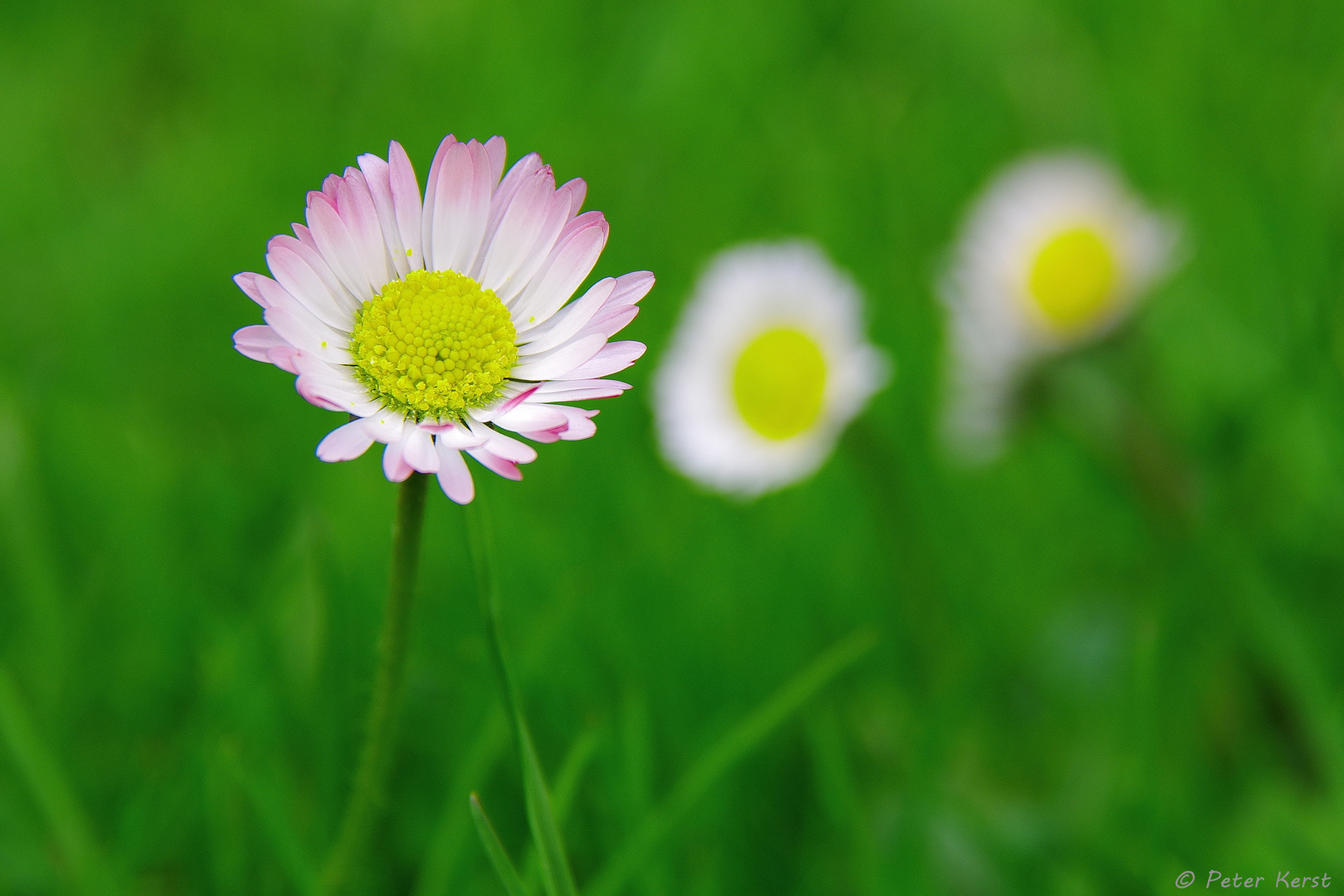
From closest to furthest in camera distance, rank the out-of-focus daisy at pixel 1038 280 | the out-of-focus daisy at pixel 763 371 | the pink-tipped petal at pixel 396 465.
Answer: the pink-tipped petal at pixel 396 465, the out-of-focus daisy at pixel 763 371, the out-of-focus daisy at pixel 1038 280

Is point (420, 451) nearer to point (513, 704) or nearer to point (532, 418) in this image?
point (532, 418)

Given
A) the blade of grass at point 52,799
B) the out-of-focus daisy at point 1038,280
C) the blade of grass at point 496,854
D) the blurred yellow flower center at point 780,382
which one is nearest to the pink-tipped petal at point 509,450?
the blade of grass at point 496,854

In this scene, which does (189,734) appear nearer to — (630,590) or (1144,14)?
(630,590)

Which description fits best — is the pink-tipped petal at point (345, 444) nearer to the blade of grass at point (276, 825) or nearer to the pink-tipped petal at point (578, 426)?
the pink-tipped petal at point (578, 426)

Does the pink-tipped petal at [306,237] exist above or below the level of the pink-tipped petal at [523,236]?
above

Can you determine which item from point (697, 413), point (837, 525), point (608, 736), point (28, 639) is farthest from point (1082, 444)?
point (28, 639)
